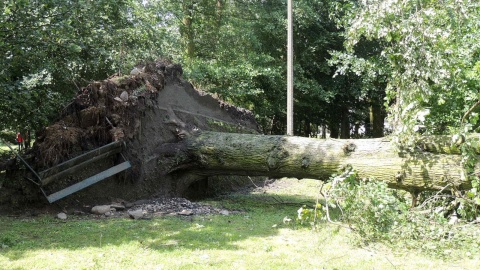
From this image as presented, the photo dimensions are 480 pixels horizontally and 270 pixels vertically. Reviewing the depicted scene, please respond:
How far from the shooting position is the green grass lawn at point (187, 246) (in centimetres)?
389

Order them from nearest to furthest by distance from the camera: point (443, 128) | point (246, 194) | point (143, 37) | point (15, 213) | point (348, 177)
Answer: point (348, 177)
point (15, 213)
point (443, 128)
point (246, 194)
point (143, 37)

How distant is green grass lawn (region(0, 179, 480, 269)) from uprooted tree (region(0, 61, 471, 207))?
1.06 m

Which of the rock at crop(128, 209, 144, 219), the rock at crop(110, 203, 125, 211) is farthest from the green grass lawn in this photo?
the rock at crop(110, 203, 125, 211)

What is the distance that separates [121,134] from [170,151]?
1.15 m

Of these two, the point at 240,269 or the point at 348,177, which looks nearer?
the point at 240,269

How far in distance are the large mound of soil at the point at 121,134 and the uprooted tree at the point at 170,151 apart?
0.02 meters

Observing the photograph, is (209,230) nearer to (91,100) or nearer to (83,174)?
(83,174)

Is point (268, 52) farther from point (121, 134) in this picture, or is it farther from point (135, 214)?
point (135, 214)

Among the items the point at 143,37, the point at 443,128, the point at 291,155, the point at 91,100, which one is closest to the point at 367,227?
the point at 291,155

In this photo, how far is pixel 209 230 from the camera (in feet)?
17.3

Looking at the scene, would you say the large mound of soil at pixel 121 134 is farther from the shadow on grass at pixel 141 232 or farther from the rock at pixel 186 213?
the rock at pixel 186 213

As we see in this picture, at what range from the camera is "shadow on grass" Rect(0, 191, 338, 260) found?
4.43 meters

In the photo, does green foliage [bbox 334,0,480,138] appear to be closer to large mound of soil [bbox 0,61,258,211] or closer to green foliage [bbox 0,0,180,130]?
large mound of soil [bbox 0,61,258,211]

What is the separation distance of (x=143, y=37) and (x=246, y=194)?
187 inches
